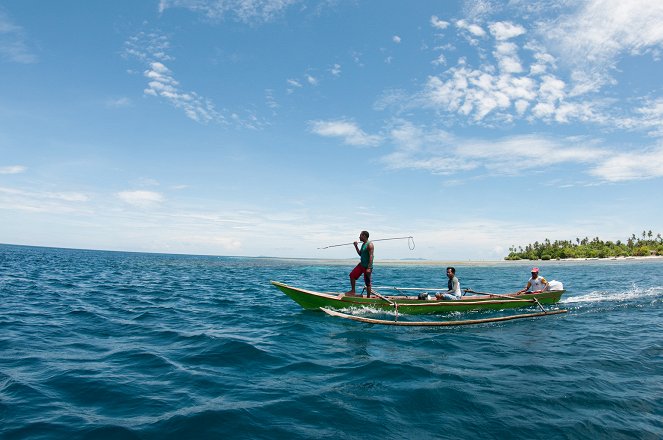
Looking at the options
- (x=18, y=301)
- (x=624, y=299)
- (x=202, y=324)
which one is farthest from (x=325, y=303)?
(x=624, y=299)

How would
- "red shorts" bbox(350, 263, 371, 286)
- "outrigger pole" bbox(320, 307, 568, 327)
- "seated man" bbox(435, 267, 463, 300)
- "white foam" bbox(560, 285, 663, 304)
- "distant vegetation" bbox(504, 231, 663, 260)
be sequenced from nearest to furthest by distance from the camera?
"outrigger pole" bbox(320, 307, 568, 327) → "red shorts" bbox(350, 263, 371, 286) → "seated man" bbox(435, 267, 463, 300) → "white foam" bbox(560, 285, 663, 304) → "distant vegetation" bbox(504, 231, 663, 260)

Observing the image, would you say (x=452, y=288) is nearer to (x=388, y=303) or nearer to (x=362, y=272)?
(x=388, y=303)

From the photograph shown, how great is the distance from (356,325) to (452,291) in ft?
19.0

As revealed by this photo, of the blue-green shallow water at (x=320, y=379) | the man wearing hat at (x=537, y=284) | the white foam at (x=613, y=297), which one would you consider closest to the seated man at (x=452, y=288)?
the blue-green shallow water at (x=320, y=379)

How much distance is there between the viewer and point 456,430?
19.2ft

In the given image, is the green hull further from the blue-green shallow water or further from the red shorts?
the blue-green shallow water

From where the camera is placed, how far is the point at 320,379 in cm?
818

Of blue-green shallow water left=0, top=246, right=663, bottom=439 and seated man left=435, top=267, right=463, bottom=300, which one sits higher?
seated man left=435, top=267, right=463, bottom=300

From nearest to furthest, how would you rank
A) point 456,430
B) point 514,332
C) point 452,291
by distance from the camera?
1. point 456,430
2. point 514,332
3. point 452,291

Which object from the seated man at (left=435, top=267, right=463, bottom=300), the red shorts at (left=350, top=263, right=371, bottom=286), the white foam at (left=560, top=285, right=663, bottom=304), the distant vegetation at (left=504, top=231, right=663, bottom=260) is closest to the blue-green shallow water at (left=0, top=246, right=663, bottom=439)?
the red shorts at (left=350, top=263, right=371, bottom=286)

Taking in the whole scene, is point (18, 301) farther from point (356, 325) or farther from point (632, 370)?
point (632, 370)

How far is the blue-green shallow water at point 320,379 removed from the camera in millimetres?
5906

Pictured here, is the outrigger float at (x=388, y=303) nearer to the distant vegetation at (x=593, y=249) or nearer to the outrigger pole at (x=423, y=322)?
the outrigger pole at (x=423, y=322)

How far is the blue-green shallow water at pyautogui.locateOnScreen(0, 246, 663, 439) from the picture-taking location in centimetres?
591
